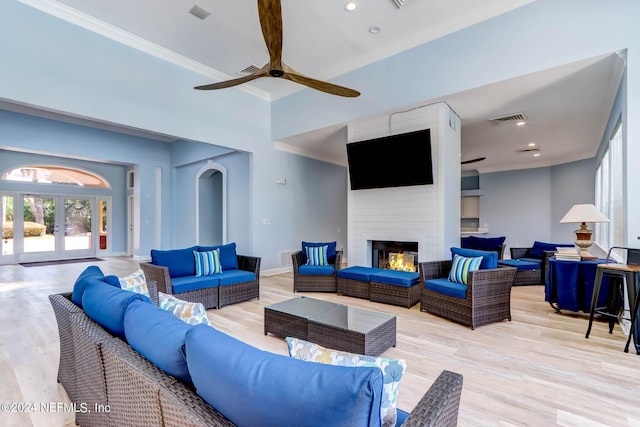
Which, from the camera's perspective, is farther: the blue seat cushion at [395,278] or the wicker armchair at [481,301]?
the blue seat cushion at [395,278]

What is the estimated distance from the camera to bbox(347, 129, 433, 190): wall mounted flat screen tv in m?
4.64

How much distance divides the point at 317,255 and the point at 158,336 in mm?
4282

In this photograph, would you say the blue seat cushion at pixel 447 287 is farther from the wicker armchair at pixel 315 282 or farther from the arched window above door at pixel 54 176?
the arched window above door at pixel 54 176

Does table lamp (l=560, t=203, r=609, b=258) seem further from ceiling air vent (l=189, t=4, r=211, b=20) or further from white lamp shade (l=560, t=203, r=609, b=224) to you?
ceiling air vent (l=189, t=4, r=211, b=20)

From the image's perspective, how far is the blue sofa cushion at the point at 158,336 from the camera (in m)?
1.07

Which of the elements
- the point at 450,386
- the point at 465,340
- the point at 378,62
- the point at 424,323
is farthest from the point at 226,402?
the point at 378,62

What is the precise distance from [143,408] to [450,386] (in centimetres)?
110

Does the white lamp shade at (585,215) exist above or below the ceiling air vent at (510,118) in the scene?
below

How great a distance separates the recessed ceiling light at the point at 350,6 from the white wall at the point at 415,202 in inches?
68.4

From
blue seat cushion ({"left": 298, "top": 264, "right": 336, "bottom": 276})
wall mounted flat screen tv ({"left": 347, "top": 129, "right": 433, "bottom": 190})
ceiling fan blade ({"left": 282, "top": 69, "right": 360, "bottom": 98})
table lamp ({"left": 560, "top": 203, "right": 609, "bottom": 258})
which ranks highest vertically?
ceiling fan blade ({"left": 282, "top": 69, "right": 360, "bottom": 98})

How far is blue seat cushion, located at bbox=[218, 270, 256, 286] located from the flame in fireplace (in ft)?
8.09

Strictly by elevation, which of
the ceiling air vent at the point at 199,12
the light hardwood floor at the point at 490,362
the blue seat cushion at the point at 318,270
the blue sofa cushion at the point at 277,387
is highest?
the ceiling air vent at the point at 199,12

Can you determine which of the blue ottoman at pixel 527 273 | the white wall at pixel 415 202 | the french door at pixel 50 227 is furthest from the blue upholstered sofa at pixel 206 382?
the french door at pixel 50 227

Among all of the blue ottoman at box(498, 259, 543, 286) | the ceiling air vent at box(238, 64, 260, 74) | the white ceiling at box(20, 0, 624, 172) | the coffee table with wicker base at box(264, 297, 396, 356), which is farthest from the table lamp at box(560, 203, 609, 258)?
the ceiling air vent at box(238, 64, 260, 74)
